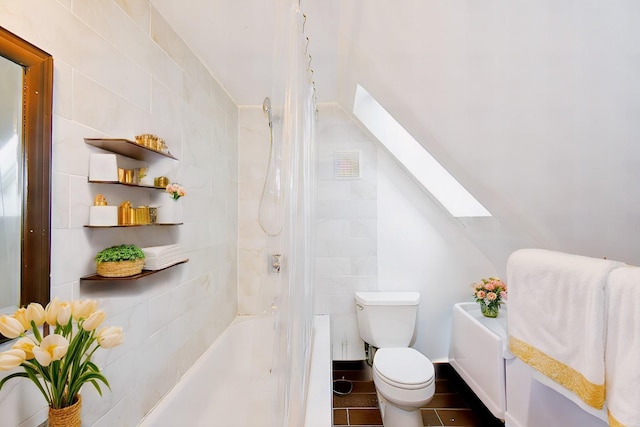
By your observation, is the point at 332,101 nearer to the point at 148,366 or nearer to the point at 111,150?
the point at 111,150

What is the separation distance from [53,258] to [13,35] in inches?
23.7

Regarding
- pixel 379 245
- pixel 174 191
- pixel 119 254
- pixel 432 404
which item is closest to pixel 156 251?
pixel 119 254

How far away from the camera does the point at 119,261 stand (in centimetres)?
100

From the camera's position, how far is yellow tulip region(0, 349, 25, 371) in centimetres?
57

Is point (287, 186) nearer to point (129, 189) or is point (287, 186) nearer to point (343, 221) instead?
point (129, 189)

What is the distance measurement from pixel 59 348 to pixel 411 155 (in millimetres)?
2253

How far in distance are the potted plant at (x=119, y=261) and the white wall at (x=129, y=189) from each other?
1.6 inches

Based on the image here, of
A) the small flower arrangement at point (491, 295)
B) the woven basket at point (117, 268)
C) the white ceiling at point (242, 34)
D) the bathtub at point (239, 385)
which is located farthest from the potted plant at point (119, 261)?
the small flower arrangement at point (491, 295)

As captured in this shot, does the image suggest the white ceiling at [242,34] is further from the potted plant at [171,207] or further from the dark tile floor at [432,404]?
the dark tile floor at [432,404]

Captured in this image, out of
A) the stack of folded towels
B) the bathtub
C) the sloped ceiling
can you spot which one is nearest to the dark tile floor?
the bathtub

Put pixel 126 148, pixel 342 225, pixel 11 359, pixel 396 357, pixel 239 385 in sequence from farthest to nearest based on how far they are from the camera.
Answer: pixel 342 225 → pixel 239 385 → pixel 396 357 → pixel 126 148 → pixel 11 359

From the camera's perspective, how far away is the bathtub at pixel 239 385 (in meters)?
0.93

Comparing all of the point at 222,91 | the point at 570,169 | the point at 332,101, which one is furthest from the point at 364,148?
the point at 570,169

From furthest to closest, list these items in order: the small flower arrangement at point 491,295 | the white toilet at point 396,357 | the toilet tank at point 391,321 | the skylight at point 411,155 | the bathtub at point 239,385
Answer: the skylight at point 411,155
the toilet tank at point 391,321
the small flower arrangement at point 491,295
the white toilet at point 396,357
the bathtub at point 239,385
